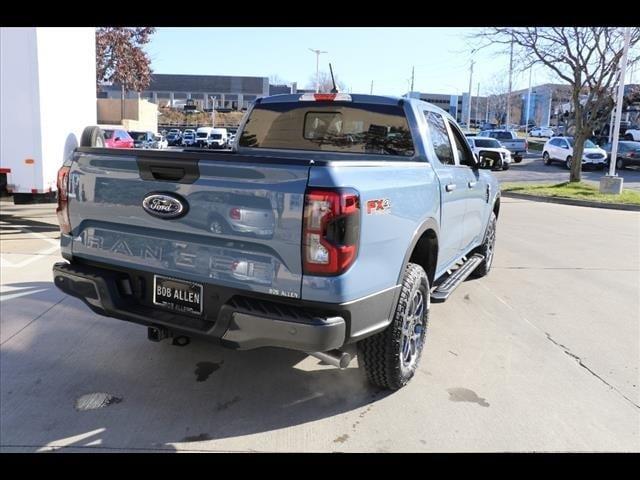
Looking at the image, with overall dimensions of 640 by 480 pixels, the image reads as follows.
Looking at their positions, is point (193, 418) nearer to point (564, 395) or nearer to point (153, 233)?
point (153, 233)

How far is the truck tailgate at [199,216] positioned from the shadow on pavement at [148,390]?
2.99ft

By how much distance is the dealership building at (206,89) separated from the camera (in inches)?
3730

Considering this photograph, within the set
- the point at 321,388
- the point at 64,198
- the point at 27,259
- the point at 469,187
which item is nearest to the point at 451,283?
the point at 469,187

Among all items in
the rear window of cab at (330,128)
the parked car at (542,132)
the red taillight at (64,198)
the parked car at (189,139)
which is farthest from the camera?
the parked car at (542,132)

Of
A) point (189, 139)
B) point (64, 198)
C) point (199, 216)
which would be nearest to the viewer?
point (199, 216)

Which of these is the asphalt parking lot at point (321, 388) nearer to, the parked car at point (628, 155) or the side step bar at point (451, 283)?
the side step bar at point (451, 283)

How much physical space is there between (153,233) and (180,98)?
327 feet

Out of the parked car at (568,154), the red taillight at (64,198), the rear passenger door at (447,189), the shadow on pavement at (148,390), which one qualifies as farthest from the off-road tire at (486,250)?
the parked car at (568,154)

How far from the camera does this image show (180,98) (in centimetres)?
9681

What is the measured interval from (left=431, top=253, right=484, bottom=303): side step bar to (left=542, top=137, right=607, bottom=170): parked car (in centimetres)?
2448

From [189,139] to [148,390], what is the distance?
137 ft

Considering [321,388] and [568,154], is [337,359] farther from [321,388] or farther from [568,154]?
[568,154]

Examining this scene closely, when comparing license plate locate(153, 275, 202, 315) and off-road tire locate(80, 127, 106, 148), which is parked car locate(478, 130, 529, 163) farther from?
license plate locate(153, 275, 202, 315)

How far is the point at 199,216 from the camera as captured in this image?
3014 mm
